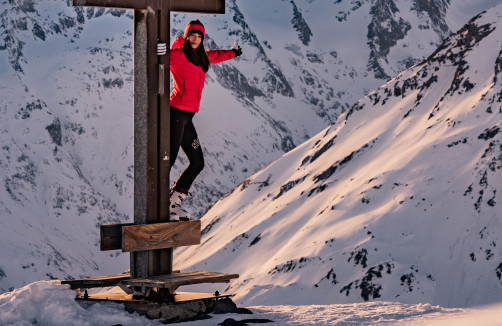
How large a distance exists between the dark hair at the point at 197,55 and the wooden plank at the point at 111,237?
7.23ft

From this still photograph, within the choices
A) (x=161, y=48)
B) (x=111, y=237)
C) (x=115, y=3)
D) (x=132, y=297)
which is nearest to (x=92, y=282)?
(x=132, y=297)

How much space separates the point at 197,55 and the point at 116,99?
388 ft

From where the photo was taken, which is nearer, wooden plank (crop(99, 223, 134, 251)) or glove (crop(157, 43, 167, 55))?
wooden plank (crop(99, 223, 134, 251))

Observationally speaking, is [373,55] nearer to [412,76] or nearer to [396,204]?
[412,76]

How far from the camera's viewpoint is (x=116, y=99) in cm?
12325

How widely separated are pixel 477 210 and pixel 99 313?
117 ft

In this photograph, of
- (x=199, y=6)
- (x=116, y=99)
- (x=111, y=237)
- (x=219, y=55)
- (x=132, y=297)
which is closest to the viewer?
(x=111, y=237)

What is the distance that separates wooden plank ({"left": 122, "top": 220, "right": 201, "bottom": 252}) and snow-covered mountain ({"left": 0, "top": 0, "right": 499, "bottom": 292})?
8488cm

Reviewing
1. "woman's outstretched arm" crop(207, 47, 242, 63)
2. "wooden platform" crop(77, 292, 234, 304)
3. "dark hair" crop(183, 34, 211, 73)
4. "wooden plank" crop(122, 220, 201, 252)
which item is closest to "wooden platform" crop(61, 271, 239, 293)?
"wooden platform" crop(77, 292, 234, 304)

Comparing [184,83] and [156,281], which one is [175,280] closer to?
[156,281]

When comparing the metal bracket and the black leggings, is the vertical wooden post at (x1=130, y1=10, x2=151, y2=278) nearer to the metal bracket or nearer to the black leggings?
the metal bracket

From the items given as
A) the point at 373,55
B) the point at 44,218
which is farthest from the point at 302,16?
the point at 44,218

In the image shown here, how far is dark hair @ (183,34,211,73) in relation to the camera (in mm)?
8062

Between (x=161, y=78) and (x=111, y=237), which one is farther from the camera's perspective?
(x=161, y=78)
